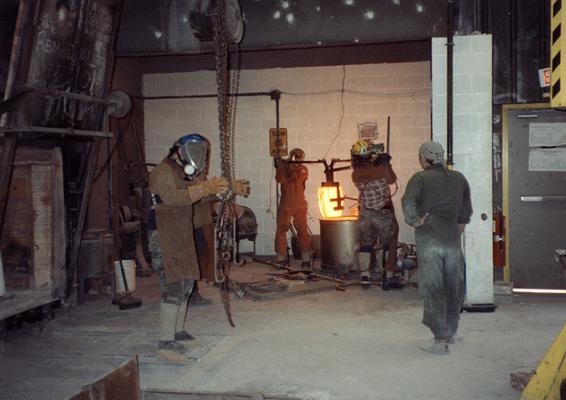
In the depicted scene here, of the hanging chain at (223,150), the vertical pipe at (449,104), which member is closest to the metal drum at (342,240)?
the vertical pipe at (449,104)

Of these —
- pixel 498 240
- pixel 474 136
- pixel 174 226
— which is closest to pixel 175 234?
pixel 174 226

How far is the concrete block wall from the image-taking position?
12.8 meters

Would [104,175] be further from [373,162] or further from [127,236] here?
[373,162]

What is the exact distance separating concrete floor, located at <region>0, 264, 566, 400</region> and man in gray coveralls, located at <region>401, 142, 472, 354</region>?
37cm

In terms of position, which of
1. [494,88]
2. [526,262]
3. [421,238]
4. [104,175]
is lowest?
[526,262]

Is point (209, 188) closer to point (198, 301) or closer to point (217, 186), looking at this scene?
point (217, 186)

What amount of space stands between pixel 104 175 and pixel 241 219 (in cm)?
316

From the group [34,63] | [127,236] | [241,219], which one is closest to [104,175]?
[127,236]

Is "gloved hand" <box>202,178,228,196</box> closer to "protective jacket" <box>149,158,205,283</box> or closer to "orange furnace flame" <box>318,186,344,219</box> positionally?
"protective jacket" <box>149,158,205,283</box>

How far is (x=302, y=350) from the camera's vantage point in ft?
20.2

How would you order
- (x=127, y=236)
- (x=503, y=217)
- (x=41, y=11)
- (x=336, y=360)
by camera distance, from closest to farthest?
(x=336, y=360) → (x=41, y=11) → (x=503, y=217) → (x=127, y=236)

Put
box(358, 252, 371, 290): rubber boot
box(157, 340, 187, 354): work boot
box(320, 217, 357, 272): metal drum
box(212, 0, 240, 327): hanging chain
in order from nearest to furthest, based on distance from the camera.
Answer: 1. box(212, 0, 240, 327): hanging chain
2. box(157, 340, 187, 354): work boot
3. box(358, 252, 371, 290): rubber boot
4. box(320, 217, 357, 272): metal drum

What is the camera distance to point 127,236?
1116 cm

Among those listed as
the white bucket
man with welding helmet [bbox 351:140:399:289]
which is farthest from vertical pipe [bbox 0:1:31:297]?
man with welding helmet [bbox 351:140:399:289]
